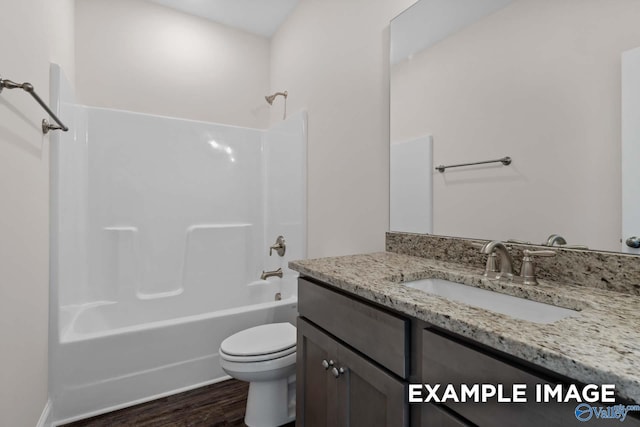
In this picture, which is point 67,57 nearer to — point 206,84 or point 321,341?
point 206,84

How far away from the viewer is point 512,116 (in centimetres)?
111

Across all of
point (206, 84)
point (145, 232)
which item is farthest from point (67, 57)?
point (145, 232)

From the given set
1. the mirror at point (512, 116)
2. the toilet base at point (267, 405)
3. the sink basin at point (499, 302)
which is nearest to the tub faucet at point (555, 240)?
the mirror at point (512, 116)

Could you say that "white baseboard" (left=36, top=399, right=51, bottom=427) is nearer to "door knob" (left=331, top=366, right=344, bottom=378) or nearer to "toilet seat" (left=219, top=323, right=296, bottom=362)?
"toilet seat" (left=219, top=323, right=296, bottom=362)

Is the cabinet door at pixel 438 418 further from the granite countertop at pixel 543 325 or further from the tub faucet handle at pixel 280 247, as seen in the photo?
the tub faucet handle at pixel 280 247

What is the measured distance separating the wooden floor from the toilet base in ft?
0.21

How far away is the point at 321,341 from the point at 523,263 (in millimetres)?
692

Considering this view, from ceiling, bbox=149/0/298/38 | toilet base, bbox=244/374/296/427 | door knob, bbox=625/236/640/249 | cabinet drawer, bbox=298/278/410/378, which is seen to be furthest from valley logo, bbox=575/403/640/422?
ceiling, bbox=149/0/298/38

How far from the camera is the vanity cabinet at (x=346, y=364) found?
2.59 feet

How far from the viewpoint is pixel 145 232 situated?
2424mm

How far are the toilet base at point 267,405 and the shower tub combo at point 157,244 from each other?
1.58ft

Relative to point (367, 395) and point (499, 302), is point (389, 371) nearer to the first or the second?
point (367, 395)

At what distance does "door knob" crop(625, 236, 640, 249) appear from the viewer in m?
0.84

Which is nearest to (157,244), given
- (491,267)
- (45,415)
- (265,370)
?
(45,415)
